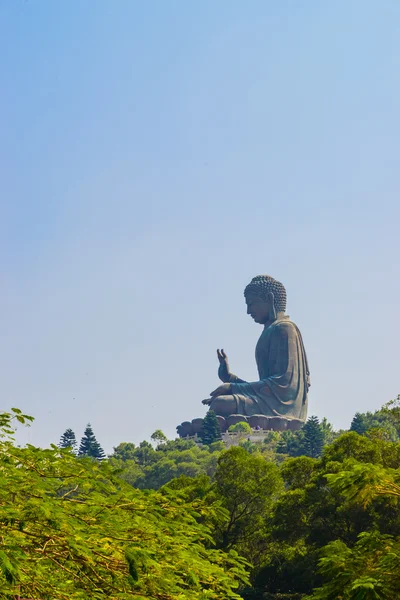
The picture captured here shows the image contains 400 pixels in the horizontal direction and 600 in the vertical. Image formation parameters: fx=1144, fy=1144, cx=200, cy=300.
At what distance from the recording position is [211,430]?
266 feet

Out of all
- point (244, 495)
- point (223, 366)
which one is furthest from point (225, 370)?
point (244, 495)

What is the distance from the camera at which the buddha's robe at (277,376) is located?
8062cm

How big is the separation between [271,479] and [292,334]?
170 feet

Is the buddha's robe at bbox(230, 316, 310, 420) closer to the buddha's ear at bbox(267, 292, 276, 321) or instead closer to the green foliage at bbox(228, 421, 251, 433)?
the buddha's ear at bbox(267, 292, 276, 321)

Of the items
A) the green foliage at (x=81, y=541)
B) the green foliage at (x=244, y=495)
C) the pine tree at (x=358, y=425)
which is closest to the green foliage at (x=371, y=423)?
the pine tree at (x=358, y=425)

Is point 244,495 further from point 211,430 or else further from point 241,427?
point 211,430

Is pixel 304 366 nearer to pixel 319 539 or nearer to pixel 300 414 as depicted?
pixel 300 414

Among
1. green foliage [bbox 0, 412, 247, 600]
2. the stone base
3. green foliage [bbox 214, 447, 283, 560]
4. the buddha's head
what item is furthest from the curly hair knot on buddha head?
green foliage [bbox 0, 412, 247, 600]

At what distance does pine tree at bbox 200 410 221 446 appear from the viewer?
80.8m

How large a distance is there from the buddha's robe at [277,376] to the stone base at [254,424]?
0.53 metres

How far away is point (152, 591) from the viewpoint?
11344 mm

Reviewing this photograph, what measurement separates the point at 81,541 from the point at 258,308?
71772mm

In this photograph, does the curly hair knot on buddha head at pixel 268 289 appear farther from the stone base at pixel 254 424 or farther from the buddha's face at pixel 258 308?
the stone base at pixel 254 424

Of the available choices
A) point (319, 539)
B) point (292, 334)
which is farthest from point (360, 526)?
point (292, 334)
